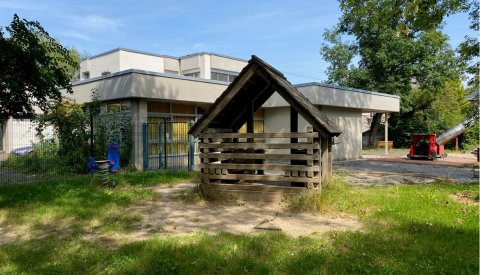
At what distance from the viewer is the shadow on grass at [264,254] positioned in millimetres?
4277

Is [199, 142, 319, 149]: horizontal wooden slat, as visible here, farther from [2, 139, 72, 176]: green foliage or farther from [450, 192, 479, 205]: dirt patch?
[2, 139, 72, 176]: green foliage

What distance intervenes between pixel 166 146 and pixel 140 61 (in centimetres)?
1695

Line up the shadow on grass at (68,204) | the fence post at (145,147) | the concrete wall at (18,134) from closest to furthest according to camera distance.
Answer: the shadow on grass at (68,204)
the concrete wall at (18,134)
the fence post at (145,147)

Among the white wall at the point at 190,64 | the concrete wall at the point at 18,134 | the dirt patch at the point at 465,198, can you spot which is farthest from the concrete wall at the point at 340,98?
the white wall at the point at 190,64

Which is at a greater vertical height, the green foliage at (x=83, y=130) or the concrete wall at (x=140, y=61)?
the concrete wall at (x=140, y=61)

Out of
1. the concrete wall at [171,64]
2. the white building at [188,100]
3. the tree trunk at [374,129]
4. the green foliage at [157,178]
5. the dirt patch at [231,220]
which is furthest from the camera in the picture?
the tree trunk at [374,129]

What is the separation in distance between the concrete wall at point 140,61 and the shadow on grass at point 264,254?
25.9 m

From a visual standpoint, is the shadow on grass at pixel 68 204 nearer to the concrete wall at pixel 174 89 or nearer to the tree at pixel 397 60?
the concrete wall at pixel 174 89

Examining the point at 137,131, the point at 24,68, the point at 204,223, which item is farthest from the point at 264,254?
the point at 137,131

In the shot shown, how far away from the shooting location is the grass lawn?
4.34 meters

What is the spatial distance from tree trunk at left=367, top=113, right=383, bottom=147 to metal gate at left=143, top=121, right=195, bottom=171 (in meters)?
22.4

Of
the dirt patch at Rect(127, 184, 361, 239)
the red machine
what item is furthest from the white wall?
the dirt patch at Rect(127, 184, 361, 239)

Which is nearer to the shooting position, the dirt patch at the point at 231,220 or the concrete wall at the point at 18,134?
the dirt patch at the point at 231,220

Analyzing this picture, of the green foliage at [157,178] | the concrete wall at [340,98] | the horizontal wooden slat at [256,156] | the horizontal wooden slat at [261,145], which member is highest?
the concrete wall at [340,98]
